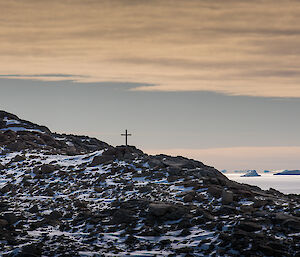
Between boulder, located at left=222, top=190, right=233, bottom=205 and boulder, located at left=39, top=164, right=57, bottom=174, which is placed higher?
boulder, located at left=39, top=164, right=57, bottom=174

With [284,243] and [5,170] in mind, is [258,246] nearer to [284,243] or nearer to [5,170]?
[284,243]

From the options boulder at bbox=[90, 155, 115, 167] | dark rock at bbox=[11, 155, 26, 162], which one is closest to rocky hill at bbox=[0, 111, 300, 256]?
boulder at bbox=[90, 155, 115, 167]

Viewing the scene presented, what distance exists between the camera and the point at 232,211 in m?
27.7

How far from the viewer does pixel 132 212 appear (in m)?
28.7

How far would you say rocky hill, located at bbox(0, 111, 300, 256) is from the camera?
77.6 ft

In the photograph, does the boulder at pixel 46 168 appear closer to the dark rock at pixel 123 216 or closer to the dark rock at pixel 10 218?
the dark rock at pixel 10 218

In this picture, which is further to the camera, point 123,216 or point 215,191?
point 215,191

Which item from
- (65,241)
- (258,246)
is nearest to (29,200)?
(65,241)

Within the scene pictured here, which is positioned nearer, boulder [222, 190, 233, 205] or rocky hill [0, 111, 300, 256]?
rocky hill [0, 111, 300, 256]

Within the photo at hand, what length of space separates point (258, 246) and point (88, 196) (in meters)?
14.7

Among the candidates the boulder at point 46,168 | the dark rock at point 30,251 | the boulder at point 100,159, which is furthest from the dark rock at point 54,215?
the boulder at point 100,159

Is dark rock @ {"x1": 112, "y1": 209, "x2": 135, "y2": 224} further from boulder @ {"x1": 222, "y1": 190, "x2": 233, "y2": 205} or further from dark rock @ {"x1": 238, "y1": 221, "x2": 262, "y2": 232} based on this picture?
dark rock @ {"x1": 238, "y1": 221, "x2": 262, "y2": 232}

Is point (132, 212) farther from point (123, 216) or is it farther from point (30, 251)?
point (30, 251)

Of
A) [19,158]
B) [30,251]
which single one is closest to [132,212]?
[30,251]
